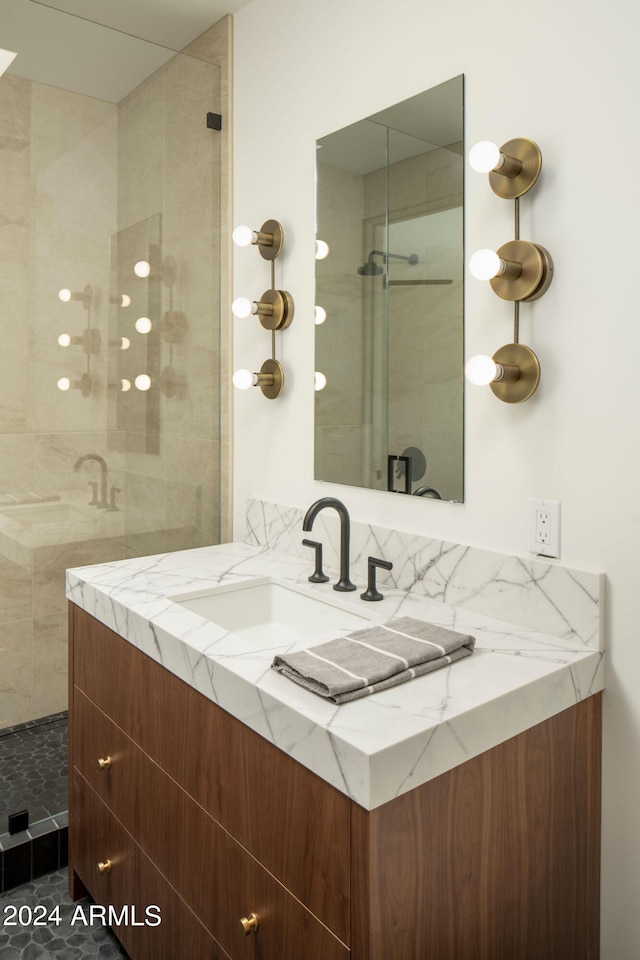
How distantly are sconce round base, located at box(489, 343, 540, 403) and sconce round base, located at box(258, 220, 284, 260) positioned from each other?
3.10 feet

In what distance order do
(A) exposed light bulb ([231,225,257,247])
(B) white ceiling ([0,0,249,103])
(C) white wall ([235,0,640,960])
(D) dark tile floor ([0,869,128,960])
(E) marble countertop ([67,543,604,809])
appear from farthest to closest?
(A) exposed light bulb ([231,225,257,247]) → (B) white ceiling ([0,0,249,103]) → (D) dark tile floor ([0,869,128,960]) → (C) white wall ([235,0,640,960]) → (E) marble countertop ([67,543,604,809])

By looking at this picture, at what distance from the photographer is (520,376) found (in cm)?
143

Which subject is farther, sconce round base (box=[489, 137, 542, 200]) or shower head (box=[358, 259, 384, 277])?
shower head (box=[358, 259, 384, 277])

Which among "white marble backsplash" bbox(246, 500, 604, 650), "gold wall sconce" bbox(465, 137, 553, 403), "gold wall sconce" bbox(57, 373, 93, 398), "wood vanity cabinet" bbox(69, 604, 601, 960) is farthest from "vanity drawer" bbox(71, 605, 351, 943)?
"gold wall sconce" bbox(465, 137, 553, 403)

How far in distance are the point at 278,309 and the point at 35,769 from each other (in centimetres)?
159

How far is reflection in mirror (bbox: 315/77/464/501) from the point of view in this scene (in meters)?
1.60

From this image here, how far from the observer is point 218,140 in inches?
94.8

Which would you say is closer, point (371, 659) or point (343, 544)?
point (371, 659)

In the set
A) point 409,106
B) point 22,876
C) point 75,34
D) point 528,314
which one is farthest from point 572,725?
point 75,34

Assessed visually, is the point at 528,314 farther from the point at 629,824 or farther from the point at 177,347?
the point at 177,347

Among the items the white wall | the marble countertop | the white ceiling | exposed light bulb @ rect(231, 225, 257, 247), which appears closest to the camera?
the marble countertop

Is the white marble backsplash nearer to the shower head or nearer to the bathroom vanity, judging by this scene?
the bathroom vanity

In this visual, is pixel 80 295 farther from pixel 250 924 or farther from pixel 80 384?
pixel 250 924

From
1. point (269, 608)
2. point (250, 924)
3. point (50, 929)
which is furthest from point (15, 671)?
point (250, 924)
